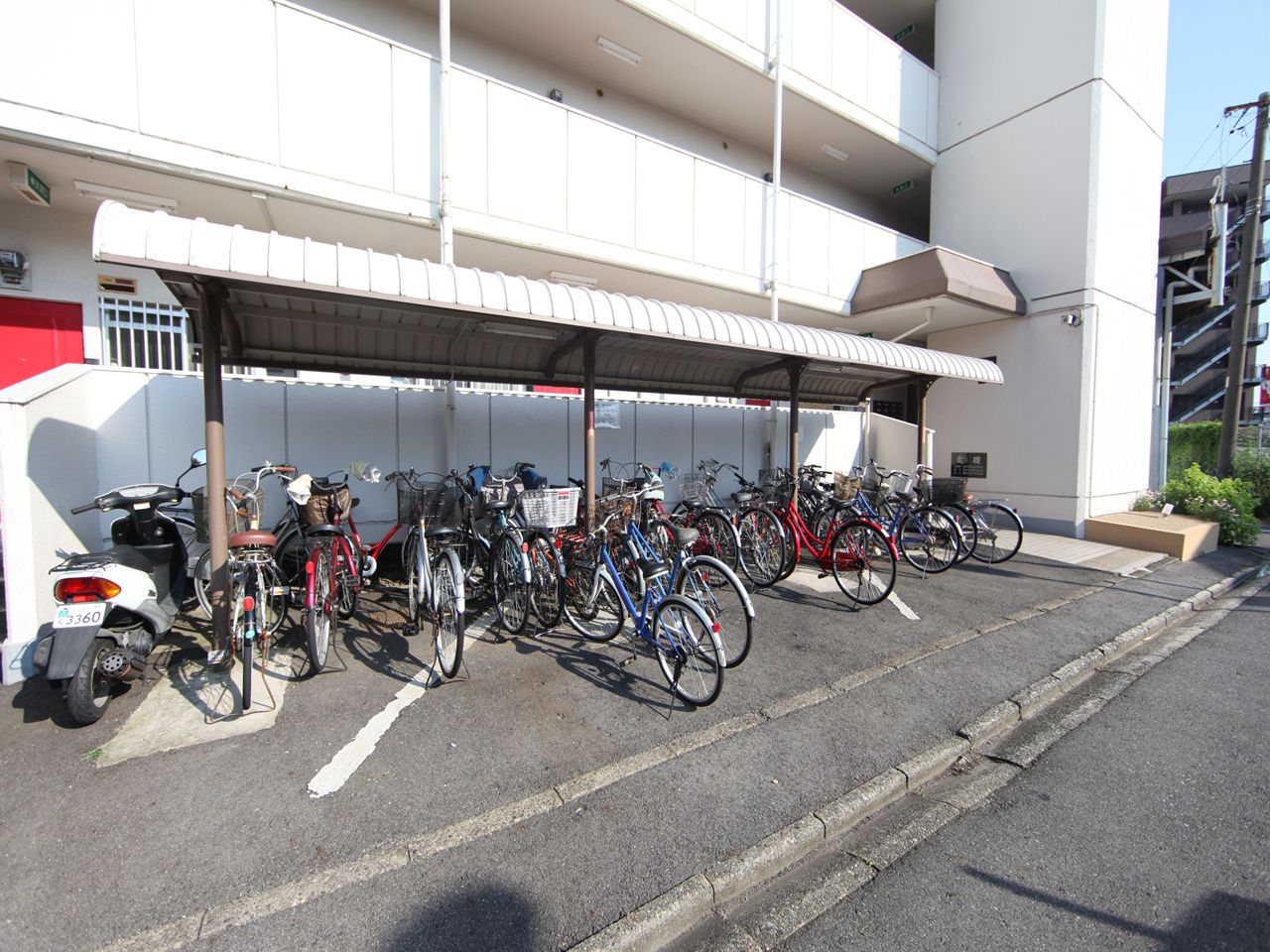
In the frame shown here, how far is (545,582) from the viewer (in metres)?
4.57

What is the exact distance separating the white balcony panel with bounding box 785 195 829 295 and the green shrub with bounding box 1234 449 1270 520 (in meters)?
11.9

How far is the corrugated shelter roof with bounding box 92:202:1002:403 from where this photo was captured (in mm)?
3354

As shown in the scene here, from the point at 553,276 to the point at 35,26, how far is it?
17.8 feet

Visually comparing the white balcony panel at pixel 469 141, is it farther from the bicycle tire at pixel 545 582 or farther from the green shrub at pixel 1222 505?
the green shrub at pixel 1222 505

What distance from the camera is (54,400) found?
4090 millimetres

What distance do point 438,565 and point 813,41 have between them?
1122 centimetres

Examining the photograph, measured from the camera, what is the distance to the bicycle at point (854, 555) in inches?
218

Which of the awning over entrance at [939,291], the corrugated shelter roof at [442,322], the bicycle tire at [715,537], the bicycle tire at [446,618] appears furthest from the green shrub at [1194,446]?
the bicycle tire at [446,618]

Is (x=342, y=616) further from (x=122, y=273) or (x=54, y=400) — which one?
(x=122, y=273)

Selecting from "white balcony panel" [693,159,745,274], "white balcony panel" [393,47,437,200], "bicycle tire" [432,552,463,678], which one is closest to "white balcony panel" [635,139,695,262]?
"white balcony panel" [693,159,745,274]

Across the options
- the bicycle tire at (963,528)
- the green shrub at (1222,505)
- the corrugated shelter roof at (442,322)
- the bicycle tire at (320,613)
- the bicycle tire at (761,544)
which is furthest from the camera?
the green shrub at (1222,505)

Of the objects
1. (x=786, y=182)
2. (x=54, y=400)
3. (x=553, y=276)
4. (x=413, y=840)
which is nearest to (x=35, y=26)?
(x=54, y=400)

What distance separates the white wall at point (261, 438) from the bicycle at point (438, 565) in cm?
129

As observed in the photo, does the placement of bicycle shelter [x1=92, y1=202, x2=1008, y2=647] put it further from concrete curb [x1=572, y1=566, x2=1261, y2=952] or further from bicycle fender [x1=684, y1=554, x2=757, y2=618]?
concrete curb [x1=572, y1=566, x2=1261, y2=952]
